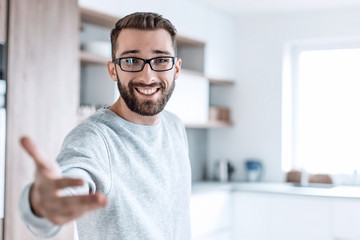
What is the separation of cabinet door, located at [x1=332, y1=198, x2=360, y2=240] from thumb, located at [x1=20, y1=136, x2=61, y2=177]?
3.67 m

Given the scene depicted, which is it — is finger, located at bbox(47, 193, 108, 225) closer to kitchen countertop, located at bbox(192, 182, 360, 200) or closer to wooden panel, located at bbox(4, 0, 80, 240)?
wooden panel, located at bbox(4, 0, 80, 240)

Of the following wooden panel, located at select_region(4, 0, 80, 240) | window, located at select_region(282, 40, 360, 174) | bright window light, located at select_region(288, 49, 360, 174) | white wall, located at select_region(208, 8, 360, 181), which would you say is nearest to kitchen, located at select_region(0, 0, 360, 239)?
white wall, located at select_region(208, 8, 360, 181)

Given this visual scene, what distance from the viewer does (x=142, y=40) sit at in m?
1.45

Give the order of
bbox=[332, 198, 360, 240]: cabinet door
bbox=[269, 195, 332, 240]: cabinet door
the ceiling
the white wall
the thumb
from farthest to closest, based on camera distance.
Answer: the white wall → the ceiling → bbox=[269, 195, 332, 240]: cabinet door → bbox=[332, 198, 360, 240]: cabinet door → the thumb

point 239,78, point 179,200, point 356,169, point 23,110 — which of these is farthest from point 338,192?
point 179,200

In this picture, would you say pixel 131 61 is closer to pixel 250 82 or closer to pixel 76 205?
pixel 76 205

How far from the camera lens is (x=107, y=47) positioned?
12.4 ft

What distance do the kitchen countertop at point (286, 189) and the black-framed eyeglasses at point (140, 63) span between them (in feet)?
9.38

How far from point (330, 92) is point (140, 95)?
13.3 feet

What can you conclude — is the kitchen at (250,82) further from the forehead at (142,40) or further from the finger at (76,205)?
the finger at (76,205)

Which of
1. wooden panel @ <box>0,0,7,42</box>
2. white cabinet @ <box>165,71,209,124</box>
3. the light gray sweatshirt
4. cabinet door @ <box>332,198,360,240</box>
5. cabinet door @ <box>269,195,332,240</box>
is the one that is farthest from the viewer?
white cabinet @ <box>165,71,209,124</box>

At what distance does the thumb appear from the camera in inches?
32.8

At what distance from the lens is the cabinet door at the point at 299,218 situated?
4242mm

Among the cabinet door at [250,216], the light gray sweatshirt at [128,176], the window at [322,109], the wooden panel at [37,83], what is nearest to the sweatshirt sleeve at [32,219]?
the light gray sweatshirt at [128,176]
